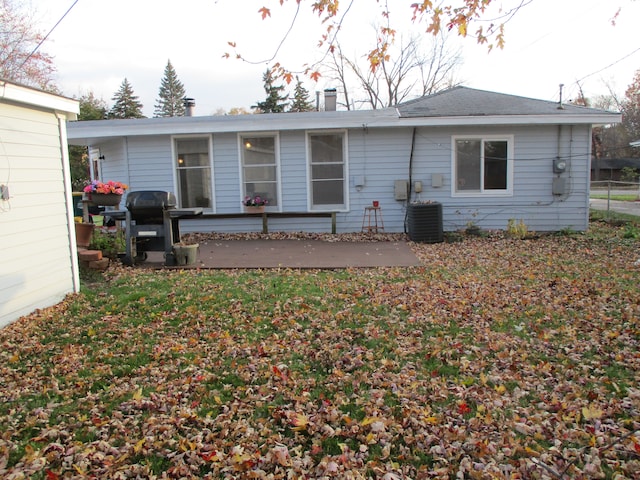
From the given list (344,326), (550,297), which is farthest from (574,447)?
(550,297)

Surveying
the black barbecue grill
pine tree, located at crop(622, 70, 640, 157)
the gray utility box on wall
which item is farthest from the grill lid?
pine tree, located at crop(622, 70, 640, 157)

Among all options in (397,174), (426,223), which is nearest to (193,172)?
(397,174)

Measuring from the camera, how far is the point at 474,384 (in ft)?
11.3

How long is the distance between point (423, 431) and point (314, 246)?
7.06 m

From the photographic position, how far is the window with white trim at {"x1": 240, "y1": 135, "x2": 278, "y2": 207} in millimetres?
11500

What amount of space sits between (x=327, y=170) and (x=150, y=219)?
16.0 ft

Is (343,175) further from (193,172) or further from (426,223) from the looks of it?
(193,172)

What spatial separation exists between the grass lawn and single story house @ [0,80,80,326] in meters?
0.30

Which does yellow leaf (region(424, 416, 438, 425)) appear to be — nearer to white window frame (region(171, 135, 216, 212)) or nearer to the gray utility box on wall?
the gray utility box on wall

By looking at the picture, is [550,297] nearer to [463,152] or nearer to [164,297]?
[164,297]

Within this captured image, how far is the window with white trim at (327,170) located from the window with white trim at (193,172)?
100 inches

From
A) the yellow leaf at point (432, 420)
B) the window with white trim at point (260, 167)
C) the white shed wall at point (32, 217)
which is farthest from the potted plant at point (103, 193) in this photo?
the yellow leaf at point (432, 420)

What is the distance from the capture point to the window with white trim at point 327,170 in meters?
11.4

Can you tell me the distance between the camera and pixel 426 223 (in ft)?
33.5
